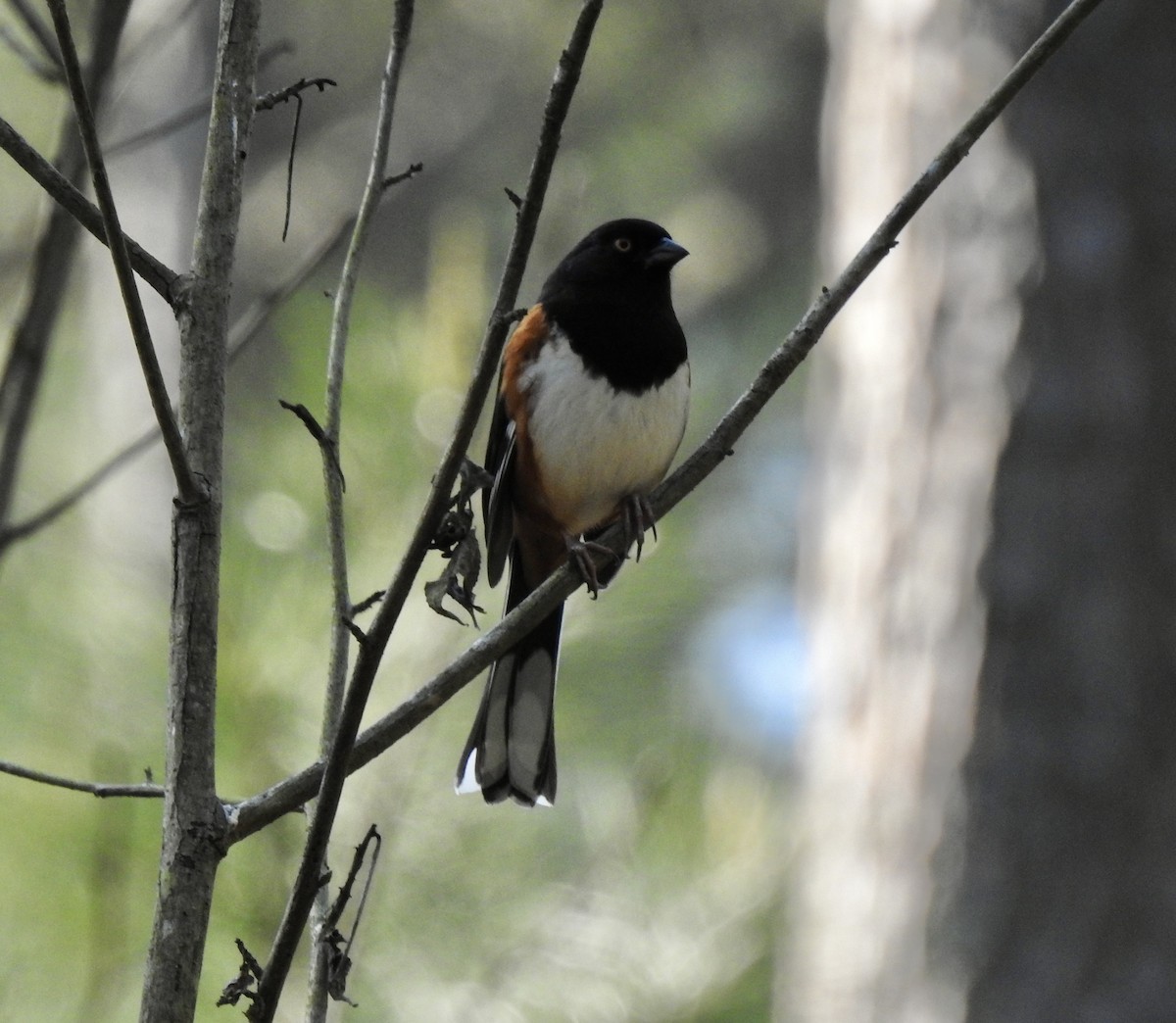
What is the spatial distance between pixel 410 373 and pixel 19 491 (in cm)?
174

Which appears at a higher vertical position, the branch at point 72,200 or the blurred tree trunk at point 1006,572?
the blurred tree trunk at point 1006,572

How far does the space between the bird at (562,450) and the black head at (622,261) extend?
0.01 meters

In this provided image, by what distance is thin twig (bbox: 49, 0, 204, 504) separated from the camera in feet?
3.69

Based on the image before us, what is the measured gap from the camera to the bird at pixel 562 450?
2.51 meters

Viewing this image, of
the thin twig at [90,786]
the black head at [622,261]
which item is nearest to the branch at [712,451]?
the thin twig at [90,786]

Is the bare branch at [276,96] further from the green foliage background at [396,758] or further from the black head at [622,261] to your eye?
the black head at [622,261]

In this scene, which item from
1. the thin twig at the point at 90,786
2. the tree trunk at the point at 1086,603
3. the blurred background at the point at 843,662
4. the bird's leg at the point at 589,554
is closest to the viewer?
the thin twig at the point at 90,786

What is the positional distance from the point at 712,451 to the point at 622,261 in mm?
1469

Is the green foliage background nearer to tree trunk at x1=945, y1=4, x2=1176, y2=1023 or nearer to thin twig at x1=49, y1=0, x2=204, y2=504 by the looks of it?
→ tree trunk at x1=945, y1=4, x2=1176, y2=1023

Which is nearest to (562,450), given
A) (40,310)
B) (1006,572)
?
(40,310)

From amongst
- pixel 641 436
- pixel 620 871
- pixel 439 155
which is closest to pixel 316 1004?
pixel 641 436

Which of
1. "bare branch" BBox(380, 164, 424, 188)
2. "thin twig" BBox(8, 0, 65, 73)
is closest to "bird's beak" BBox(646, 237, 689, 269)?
"bare branch" BBox(380, 164, 424, 188)

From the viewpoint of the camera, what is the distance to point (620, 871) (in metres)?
3.53

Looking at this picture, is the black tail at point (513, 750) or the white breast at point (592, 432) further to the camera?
the white breast at point (592, 432)
